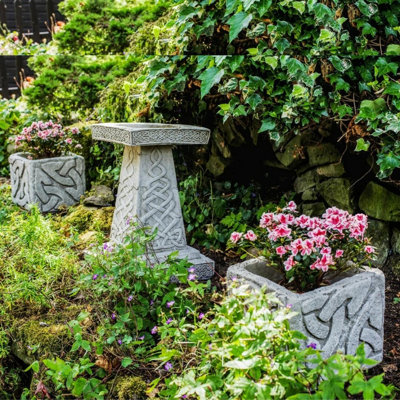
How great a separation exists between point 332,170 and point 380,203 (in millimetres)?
339

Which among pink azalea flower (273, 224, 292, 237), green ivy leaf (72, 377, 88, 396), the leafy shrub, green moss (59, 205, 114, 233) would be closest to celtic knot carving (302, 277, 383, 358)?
pink azalea flower (273, 224, 292, 237)

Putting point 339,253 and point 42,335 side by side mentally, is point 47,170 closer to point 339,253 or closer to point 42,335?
point 42,335

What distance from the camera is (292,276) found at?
82.5 inches

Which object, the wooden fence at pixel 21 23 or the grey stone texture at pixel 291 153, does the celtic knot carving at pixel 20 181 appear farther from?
the wooden fence at pixel 21 23

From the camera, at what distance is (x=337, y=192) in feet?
9.96

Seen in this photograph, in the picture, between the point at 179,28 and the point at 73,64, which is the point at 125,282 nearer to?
the point at 179,28

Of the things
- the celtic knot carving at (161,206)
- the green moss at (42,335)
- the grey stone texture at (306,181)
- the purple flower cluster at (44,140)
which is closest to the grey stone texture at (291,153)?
the grey stone texture at (306,181)

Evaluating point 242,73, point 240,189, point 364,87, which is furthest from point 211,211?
point 364,87

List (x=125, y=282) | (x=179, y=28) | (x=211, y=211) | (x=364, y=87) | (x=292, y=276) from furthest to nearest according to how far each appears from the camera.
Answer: (x=211, y=211), (x=179, y=28), (x=364, y=87), (x=125, y=282), (x=292, y=276)

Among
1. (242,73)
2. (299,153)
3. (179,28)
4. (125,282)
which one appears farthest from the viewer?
(179,28)

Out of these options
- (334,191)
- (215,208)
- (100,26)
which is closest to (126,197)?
(215,208)

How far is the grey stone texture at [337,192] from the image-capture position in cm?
300

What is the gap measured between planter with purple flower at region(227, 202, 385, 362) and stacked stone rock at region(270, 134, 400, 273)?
2.27 feet

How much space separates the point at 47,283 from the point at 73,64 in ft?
10.7
